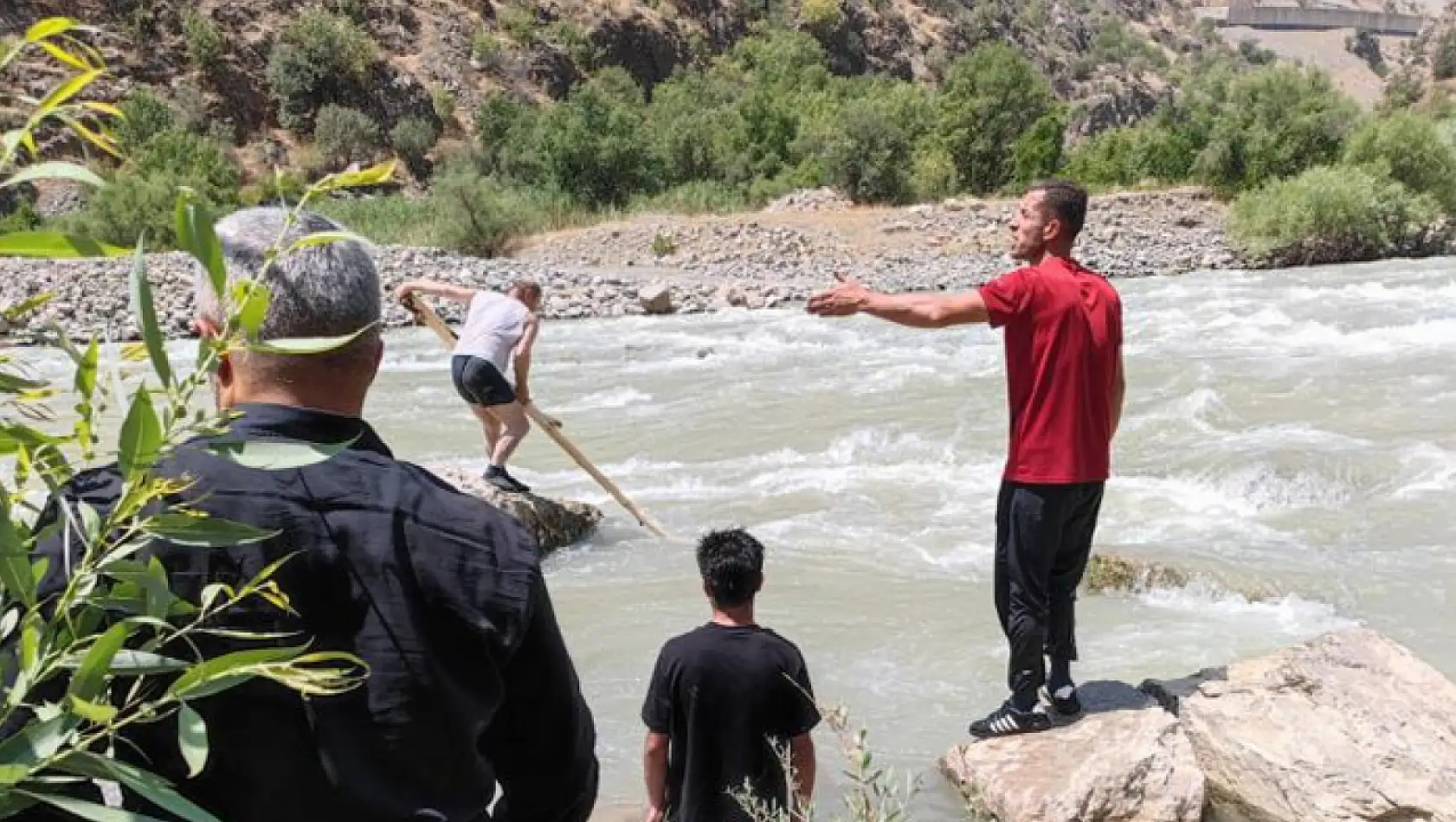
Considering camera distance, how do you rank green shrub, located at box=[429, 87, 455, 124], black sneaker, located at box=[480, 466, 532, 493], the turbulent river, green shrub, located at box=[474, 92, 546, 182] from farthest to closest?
green shrub, located at box=[429, 87, 455, 124], green shrub, located at box=[474, 92, 546, 182], black sneaker, located at box=[480, 466, 532, 493], the turbulent river

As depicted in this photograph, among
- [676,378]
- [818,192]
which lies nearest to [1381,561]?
[676,378]

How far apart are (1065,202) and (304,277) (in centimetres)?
319

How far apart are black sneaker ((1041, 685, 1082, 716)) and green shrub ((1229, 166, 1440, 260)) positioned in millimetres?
25258

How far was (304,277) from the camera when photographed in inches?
59.7

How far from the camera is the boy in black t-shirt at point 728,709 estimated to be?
342cm

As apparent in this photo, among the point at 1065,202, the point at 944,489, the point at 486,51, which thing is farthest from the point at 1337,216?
the point at 486,51

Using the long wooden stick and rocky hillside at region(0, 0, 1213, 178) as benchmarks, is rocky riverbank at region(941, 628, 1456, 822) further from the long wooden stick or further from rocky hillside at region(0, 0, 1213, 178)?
rocky hillside at region(0, 0, 1213, 178)

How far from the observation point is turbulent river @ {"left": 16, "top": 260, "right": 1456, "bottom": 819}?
21.5 feet

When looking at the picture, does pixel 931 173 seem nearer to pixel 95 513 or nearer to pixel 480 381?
pixel 480 381

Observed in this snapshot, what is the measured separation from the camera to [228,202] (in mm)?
36031

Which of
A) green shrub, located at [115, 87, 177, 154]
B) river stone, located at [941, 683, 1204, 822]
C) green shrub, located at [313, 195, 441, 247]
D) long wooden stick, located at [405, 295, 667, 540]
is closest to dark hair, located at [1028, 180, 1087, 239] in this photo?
river stone, located at [941, 683, 1204, 822]

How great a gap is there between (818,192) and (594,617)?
32.2 m

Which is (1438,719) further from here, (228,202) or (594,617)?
(228,202)

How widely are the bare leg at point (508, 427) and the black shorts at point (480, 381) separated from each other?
0.07m
